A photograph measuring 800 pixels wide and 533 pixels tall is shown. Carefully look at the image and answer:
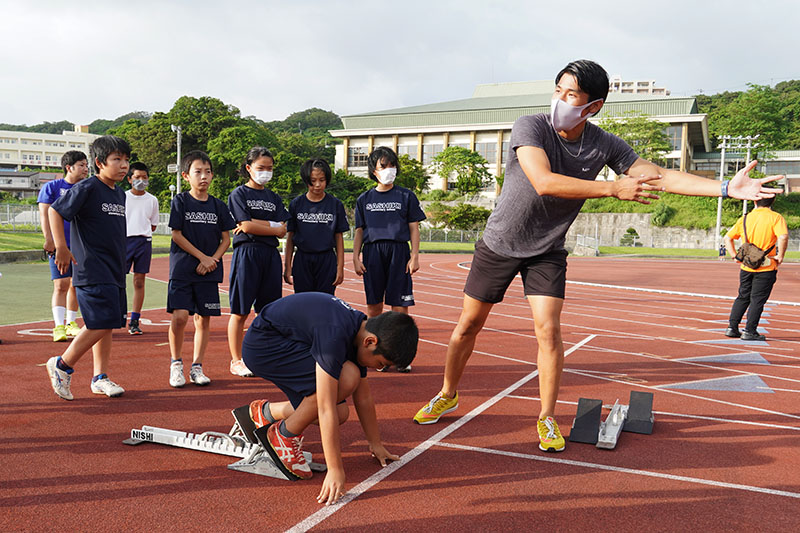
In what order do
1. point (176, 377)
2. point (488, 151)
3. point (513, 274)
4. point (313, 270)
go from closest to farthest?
point (513, 274) → point (176, 377) → point (313, 270) → point (488, 151)

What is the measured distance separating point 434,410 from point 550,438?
869 mm

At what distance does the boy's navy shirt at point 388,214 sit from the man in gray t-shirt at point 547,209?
2.05 m

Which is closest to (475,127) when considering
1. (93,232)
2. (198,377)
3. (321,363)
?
(198,377)

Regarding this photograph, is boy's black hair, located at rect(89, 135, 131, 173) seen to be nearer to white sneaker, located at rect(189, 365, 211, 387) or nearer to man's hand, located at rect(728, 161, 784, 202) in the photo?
white sneaker, located at rect(189, 365, 211, 387)

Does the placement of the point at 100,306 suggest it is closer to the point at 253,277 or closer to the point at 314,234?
the point at 253,277

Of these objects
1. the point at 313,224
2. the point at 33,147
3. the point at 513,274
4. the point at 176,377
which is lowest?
the point at 176,377

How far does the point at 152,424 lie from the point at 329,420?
1779mm

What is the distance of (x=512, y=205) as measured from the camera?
4.02 meters

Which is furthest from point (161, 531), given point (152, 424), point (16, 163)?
point (16, 163)

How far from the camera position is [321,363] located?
3117mm

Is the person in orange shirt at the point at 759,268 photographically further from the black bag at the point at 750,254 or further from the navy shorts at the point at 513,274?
the navy shorts at the point at 513,274

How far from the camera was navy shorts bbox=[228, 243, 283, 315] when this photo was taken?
5.59 m

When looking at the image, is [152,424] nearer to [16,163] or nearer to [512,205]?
[512,205]

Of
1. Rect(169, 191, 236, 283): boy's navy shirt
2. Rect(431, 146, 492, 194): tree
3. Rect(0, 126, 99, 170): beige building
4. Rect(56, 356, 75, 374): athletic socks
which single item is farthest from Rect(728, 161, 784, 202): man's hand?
Rect(0, 126, 99, 170): beige building
